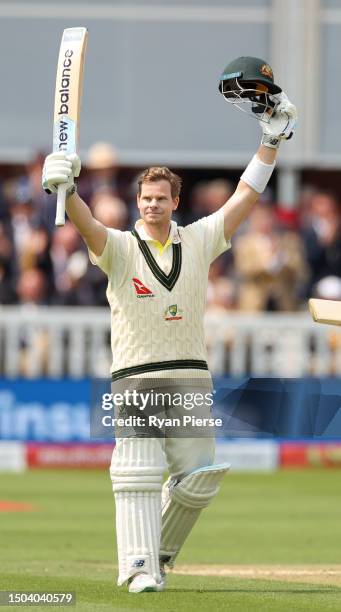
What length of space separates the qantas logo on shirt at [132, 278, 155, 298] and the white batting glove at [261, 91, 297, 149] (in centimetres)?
105

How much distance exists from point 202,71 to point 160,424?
14.8 m

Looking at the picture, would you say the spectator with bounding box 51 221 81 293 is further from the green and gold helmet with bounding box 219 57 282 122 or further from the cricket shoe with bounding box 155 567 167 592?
the cricket shoe with bounding box 155 567 167 592

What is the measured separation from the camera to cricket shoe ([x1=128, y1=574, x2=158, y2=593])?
8031 millimetres

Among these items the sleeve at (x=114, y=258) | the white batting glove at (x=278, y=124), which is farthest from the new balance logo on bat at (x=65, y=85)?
the white batting glove at (x=278, y=124)

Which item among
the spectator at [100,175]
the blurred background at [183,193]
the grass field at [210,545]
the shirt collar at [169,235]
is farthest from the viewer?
the spectator at [100,175]

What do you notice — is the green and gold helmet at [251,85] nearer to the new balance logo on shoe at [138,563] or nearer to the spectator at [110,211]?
the new balance logo on shoe at [138,563]

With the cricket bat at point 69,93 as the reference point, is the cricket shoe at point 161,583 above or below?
below

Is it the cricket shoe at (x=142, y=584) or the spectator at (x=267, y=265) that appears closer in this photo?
the cricket shoe at (x=142, y=584)

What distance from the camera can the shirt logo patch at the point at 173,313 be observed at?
324 inches

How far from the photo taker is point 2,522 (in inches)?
509

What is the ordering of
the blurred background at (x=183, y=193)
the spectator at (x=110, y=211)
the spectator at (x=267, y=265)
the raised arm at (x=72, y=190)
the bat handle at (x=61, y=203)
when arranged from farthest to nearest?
→ the spectator at (x=267, y=265) < the blurred background at (x=183, y=193) < the spectator at (x=110, y=211) < the raised arm at (x=72, y=190) < the bat handle at (x=61, y=203)

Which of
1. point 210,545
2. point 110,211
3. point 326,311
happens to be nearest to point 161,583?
point 326,311

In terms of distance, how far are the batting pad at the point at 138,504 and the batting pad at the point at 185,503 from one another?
18 centimetres

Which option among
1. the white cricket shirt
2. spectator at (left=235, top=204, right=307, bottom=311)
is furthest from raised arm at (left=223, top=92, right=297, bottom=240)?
spectator at (left=235, top=204, right=307, bottom=311)
